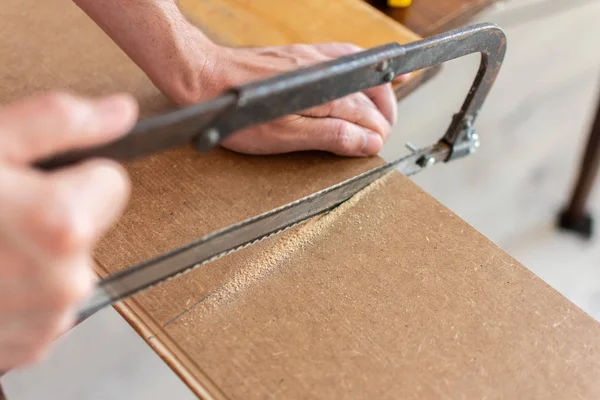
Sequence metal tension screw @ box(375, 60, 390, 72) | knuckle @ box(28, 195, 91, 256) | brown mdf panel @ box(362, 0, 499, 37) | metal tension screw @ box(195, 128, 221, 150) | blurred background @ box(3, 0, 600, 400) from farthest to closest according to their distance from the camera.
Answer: blurred background @ box(3, 0, 600, 400)
brown mdf panel @ box(362, 0, 499, 37)
metal tension screw @ box(375, 60, 390, 72)
metal tension screw @ box(195, 128, 221, 150)
knuckle @ box(28, 195, 91, 256)

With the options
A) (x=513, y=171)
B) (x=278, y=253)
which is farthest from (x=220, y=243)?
(x=513, y=171)

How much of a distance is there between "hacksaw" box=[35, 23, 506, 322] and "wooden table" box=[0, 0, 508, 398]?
4 centimetres

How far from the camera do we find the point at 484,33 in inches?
25.6

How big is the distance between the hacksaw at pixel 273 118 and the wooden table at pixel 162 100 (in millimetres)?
39

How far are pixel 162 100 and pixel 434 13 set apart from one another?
1.67ft

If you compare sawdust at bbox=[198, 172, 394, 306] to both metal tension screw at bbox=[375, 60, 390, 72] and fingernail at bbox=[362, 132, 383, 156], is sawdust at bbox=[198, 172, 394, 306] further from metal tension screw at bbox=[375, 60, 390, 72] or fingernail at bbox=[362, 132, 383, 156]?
metal tension screw at bbox=[375, 60, 390, 72]

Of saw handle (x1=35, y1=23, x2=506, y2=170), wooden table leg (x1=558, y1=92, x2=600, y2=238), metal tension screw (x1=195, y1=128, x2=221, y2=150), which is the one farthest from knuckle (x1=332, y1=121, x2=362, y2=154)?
wooden table leg (x1=558, y1=92, x2=600, y2=238)

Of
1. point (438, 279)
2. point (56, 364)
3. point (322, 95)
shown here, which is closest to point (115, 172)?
point (322, 95)

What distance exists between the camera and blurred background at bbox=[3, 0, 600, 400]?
1.29 meters

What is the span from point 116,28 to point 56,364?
845 mm

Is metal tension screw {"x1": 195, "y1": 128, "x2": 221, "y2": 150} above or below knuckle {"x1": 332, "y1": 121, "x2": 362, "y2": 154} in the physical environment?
above

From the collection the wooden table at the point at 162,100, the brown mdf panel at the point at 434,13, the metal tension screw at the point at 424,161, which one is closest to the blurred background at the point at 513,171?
the brown mdf panel at the point at 434,13

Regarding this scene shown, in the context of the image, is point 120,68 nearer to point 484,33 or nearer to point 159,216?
point 159,216

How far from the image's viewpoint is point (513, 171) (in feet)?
5.54
